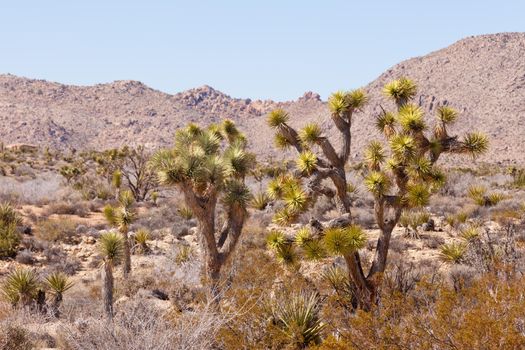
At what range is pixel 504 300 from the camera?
17.4 ft

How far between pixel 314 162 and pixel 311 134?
0.59 meters

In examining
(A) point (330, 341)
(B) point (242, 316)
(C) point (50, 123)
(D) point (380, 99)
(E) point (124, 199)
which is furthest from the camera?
(C) point (50, 123)

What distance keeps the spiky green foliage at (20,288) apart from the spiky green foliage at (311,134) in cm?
613

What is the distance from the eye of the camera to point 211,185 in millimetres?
10164

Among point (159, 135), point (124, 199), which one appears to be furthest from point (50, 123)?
point (124, 199)

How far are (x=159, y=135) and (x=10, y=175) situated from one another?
52568 mm

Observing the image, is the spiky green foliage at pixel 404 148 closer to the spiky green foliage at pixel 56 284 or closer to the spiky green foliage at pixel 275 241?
the spiky green foliage at pixel 275 241

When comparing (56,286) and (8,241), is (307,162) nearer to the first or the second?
(56,286)

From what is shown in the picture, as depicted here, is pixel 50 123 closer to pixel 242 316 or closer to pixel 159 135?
pixel 159 135

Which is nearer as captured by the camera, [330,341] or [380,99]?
[330,341]

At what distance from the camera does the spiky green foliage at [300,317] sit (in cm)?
701

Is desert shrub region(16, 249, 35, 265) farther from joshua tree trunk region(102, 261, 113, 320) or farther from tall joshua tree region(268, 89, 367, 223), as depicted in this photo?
tall joshua tree region(268, 89, 367, 223)

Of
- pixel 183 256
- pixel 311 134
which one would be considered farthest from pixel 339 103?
pixel 183 256

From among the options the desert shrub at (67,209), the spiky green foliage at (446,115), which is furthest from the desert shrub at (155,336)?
the desert shrub at (67,209)
